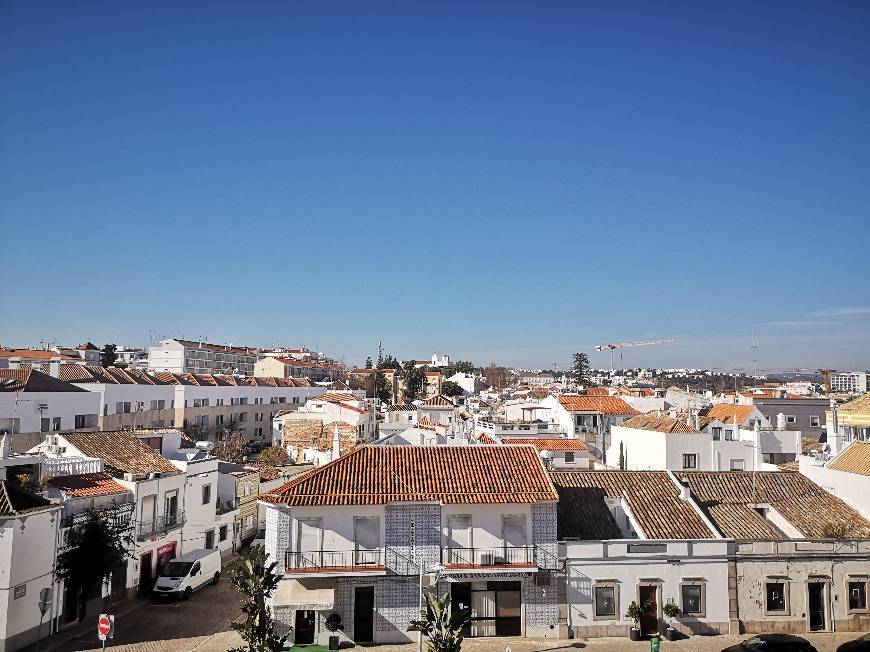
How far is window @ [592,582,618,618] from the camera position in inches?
1041

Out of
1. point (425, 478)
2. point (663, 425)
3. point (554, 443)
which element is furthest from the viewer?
point (554, 443)

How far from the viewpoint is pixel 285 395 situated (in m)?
114

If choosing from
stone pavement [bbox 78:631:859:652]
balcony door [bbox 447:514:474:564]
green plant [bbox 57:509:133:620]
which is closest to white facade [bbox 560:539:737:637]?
stone pavement [bbox 78:631:859:652]

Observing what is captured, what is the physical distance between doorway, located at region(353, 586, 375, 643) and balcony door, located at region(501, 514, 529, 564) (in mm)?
5132

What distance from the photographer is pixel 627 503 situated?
29828 millimetres

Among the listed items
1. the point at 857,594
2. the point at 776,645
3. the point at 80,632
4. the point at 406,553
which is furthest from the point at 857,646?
the point at 80,632

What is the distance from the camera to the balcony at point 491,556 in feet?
86.0

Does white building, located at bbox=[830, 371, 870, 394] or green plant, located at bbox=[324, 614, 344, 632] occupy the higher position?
white building, located at bbox=[830, 371, 870, 394]

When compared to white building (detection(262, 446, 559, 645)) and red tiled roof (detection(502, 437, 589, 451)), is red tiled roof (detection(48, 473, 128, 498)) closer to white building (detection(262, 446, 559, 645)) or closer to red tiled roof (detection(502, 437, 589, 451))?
white building (detection(262, 446, 559, 645))

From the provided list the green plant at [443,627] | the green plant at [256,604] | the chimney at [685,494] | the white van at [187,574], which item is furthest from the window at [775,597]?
the white van at [187,574]

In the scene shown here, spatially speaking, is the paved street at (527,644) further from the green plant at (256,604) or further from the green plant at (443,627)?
the green plant at (443,627)

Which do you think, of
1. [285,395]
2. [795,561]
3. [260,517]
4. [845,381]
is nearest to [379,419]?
[285,395]

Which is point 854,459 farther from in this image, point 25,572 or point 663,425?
point 25,572

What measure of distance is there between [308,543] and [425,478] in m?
5.00
